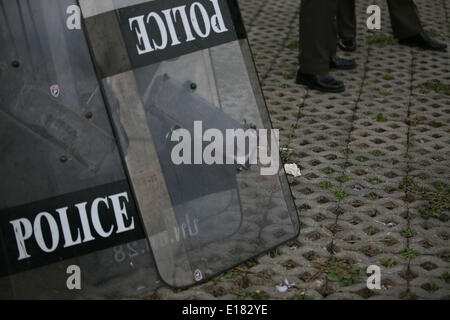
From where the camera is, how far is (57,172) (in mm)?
2088

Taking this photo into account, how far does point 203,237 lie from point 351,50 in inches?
116

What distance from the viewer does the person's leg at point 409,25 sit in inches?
182

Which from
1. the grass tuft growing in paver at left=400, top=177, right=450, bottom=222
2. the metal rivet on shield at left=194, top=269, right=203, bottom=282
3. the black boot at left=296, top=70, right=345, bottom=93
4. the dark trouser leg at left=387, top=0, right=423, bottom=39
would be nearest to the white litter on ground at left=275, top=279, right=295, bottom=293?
the metal rivet on shield at left=194, top=269, right=203, bottom=282

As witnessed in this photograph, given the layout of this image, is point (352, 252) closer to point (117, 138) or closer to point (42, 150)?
point (117, 138)

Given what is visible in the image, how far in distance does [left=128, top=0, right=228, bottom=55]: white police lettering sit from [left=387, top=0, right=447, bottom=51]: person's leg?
2773 mm

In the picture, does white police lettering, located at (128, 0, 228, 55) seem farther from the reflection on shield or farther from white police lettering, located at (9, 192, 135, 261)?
white police lettering, located at (9, 192, 135, 261)

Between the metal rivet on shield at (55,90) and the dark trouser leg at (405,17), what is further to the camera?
the dark trouser leg at (405,17)

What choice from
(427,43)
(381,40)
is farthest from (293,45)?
(427,43)

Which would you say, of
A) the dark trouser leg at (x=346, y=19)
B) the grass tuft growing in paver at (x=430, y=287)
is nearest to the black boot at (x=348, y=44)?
the dark trouser leg at (x=346, y=19)

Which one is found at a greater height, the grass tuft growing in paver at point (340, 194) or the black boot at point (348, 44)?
the black boot at point (348, 44)

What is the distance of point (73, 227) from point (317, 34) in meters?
2.46

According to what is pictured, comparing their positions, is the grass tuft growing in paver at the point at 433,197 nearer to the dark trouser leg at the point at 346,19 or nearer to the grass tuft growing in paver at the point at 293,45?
the dark trouser leg at the point at 346,19

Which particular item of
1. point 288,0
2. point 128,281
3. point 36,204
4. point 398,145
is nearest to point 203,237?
point 128,281

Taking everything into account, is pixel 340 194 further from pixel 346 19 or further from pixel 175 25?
pixel 346 19
